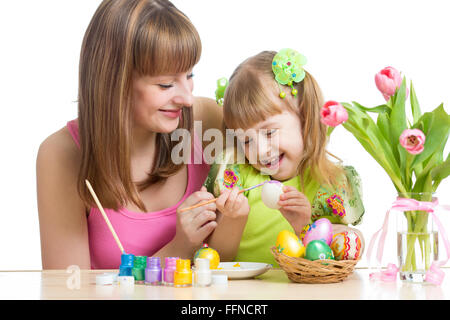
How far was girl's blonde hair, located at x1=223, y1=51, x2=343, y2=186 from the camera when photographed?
195 cm

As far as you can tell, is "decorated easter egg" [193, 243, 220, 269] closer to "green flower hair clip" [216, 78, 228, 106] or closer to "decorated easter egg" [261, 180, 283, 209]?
"decorated easter egg" [261, 180, 283, 209]

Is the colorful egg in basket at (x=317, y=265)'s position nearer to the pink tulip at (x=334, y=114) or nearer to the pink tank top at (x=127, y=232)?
the pink tulip at (x=334, y=114)

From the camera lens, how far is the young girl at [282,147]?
1.95m

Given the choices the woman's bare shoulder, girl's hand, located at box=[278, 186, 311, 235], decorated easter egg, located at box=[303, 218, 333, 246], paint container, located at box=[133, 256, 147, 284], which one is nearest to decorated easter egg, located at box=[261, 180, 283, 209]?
girl's hand, located at box=[278, 186, 311, 235]

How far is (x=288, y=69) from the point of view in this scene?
6.46 feet

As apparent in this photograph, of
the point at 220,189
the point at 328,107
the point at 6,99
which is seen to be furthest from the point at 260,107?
the point at 6,99

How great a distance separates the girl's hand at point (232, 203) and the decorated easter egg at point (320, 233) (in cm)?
28

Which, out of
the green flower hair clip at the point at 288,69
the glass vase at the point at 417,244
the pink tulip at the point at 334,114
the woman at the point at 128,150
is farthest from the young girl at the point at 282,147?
the pink tulip at the point at 334,114

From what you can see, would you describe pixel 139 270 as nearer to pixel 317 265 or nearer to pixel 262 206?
pixel 317 265

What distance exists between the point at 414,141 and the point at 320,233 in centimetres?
34

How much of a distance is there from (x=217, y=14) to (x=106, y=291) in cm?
154

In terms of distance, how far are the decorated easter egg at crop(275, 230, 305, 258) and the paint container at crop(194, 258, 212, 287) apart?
0.64ft

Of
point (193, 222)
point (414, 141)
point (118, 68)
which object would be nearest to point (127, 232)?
point (193, 222)
